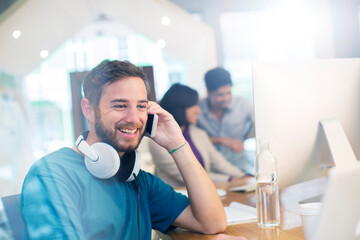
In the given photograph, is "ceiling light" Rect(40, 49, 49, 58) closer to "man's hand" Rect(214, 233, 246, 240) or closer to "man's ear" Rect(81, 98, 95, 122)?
"man's ear" Rect(81, 98, 95, 122)

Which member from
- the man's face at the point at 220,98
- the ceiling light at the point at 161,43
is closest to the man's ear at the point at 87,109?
the ceiling light at the point at 161,43

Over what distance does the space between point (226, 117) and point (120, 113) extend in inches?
71.3

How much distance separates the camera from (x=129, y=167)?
110 cm

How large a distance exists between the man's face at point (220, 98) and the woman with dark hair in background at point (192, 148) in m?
0.46

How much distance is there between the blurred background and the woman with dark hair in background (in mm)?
133

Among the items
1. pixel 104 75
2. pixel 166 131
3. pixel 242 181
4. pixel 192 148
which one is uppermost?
pixel 104 75

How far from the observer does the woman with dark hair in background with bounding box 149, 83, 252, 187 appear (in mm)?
1804

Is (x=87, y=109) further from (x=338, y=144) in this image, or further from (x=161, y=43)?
(x=161, y=43)

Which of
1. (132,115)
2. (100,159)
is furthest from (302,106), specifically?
(100,159)

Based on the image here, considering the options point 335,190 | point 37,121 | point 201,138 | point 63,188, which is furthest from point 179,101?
point 335,190

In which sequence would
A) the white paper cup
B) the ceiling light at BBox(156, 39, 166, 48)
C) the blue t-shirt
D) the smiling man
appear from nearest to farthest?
the white paper cup
the blue t-shirt
the smiling man
the ceiling light at BBox(156, 39, 166, 48)

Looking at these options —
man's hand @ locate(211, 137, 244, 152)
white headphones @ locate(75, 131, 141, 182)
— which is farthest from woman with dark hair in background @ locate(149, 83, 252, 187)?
white headphones @ locate(75, 131, 141, 182)

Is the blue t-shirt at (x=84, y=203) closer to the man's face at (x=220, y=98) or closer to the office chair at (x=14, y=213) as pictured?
the office chair at (x=14, y=213)

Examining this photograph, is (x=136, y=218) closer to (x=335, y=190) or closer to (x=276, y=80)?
(x=276, y=80)
